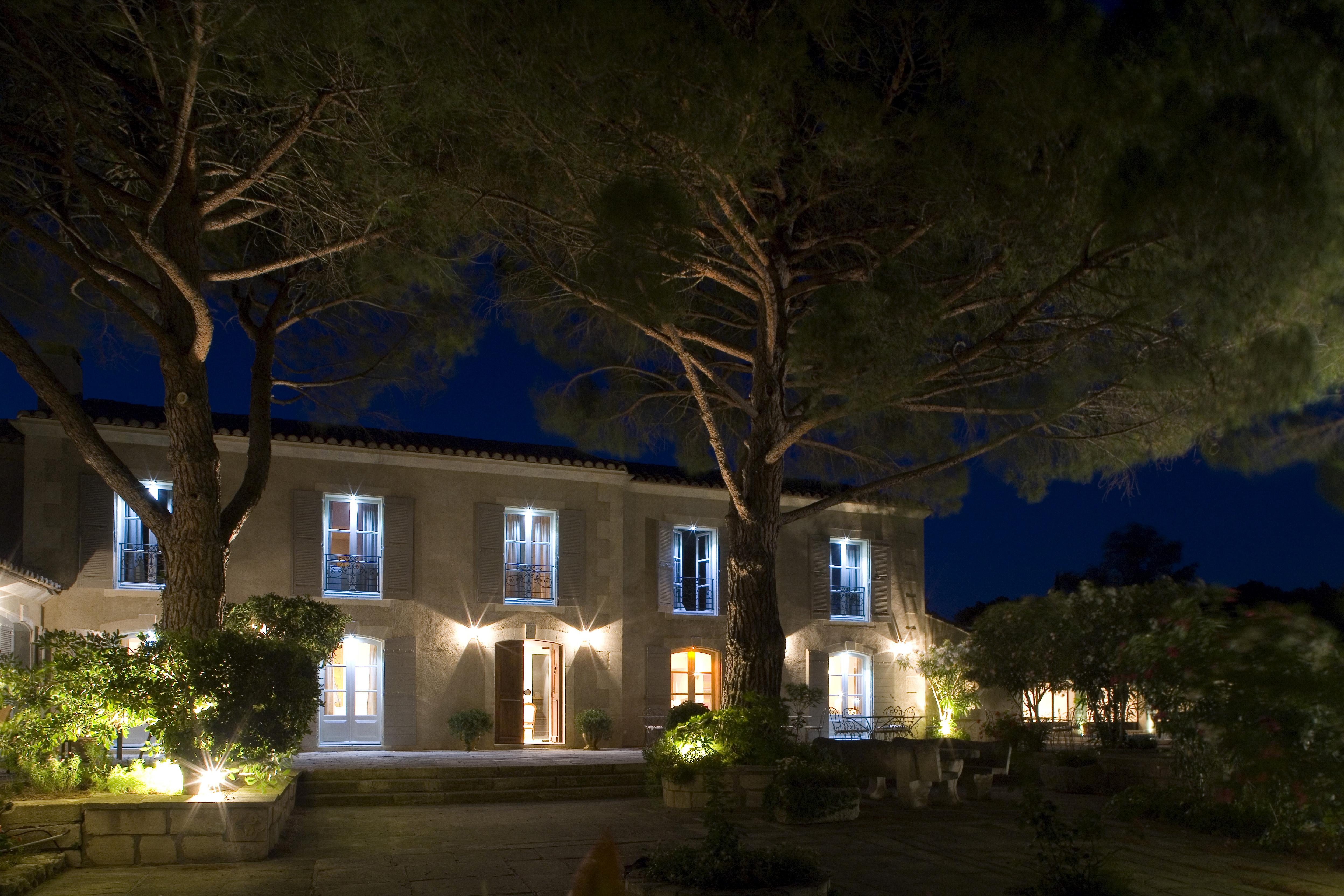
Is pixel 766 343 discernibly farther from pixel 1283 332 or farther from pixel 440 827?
pixel 440 827

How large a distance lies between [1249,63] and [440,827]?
850 centimetres

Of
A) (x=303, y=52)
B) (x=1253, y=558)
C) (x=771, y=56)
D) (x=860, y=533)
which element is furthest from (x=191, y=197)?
(x=1253, y=558)

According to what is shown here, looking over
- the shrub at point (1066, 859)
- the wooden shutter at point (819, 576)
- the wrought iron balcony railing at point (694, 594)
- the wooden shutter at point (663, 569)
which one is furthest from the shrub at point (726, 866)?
the wooden shutter at point (819, 576)

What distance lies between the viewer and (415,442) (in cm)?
1580

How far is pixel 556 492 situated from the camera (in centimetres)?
1653

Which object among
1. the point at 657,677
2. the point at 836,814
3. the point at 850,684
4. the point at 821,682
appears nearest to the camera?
the point at 836,814

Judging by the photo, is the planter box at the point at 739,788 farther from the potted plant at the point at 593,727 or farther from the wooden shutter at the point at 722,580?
the wooden shutter at the point at 722,580

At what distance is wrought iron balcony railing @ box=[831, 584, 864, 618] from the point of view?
18.7m

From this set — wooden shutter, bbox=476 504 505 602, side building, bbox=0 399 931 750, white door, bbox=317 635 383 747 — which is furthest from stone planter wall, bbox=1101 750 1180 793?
white door, bbox=317 635 383 747

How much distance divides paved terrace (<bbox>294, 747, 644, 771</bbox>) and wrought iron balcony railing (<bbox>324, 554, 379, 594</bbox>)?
2.08 metres

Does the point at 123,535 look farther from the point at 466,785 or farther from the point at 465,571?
the point at 466,785


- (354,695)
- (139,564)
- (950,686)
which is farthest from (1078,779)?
(139,564)

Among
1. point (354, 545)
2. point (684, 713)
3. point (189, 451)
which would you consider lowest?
point (684, 713)

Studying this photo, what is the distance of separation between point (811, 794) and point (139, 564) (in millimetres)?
8890
